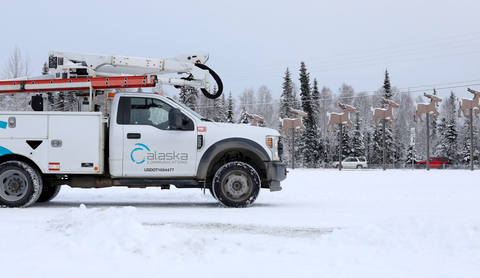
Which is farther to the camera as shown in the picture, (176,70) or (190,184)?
(176,70)

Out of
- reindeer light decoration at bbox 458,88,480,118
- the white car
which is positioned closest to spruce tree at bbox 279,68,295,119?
the white car

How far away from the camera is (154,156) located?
959 centimetres

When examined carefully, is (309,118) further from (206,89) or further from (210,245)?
(210,245)

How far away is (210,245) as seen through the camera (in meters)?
5.26

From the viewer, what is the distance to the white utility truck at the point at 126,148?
9.48 m

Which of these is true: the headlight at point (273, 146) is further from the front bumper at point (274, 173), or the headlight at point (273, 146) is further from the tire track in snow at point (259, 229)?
the tire track in snow at point (259, 229)

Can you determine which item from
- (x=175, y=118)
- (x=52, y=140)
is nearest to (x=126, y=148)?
(x=175, y=118)

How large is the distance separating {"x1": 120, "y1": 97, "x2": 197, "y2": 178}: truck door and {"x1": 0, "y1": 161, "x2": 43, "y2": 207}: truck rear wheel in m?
1.75

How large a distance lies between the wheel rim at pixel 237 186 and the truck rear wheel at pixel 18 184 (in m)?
3.63

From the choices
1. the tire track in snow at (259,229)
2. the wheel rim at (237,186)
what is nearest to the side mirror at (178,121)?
the wheel rim at (237,186)

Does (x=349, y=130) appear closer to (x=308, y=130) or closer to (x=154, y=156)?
(x=308, y=130)

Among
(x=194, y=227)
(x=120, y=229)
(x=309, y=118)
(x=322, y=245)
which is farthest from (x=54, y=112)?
(x=309, y=118)

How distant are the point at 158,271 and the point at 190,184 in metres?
5.40

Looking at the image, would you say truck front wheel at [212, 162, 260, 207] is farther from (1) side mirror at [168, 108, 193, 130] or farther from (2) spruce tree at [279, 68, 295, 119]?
(2) spruce tree at [279, 68, 295, 119]
